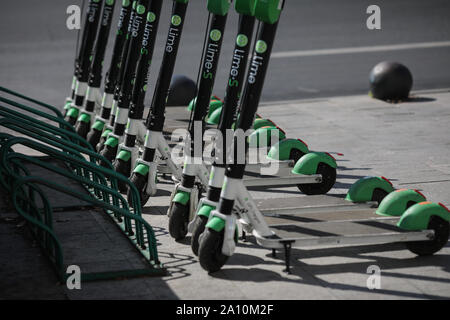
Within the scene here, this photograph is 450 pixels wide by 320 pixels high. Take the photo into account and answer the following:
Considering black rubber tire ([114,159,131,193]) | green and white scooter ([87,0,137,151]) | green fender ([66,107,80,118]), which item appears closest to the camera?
black rubber tire ([114,159,131,193])

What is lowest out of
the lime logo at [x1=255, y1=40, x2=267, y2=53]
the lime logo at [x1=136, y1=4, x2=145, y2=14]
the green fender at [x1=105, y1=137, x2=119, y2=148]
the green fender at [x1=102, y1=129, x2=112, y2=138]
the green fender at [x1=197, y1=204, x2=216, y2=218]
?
the green fender at [x1=197, y1=204, x2=216, y2=218]

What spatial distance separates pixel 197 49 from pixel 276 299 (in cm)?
1244

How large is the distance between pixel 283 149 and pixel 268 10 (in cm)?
309

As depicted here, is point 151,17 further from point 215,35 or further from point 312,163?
point 312,163

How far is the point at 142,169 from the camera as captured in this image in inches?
312

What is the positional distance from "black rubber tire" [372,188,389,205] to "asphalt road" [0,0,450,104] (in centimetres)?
689

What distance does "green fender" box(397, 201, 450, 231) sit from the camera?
21.6 feet

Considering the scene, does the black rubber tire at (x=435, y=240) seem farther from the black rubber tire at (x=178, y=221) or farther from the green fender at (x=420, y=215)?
the black rubber tire at (x=178, y=221)

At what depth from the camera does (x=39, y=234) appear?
701cm

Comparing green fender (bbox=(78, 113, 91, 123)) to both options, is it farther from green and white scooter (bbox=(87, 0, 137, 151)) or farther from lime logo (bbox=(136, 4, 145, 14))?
lime logo (bbox=(136, 4, 145, 14))

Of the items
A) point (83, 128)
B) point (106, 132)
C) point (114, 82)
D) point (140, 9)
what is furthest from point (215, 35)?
point (83, 128)

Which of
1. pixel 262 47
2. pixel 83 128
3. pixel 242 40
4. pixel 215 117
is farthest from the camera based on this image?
pixel 83 128

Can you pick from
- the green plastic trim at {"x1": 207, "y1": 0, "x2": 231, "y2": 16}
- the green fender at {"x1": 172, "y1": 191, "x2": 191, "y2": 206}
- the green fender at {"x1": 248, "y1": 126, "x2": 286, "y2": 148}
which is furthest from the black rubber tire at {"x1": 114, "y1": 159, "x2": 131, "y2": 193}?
the green plastic trim at {"x1": 207, "y1": 0, "x2": 231, "y2": 16}
